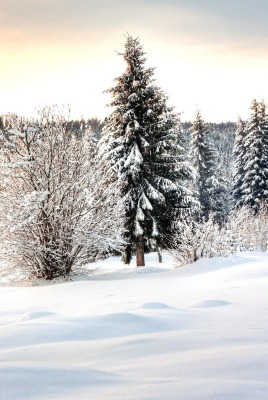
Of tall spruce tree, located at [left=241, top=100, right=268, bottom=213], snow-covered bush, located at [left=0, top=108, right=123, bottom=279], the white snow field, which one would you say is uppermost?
tall spruce tree, located at [left=241, top=100, right=268, bottom=213]

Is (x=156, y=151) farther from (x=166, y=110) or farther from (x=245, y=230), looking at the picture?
(x=245, y=230)

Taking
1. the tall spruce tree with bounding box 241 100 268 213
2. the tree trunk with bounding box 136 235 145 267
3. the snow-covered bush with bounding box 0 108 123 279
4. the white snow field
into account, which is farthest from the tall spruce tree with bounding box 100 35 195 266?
the tall spruce tree with bounding box 241 100 268 213

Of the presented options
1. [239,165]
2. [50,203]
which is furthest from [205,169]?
[50,203]

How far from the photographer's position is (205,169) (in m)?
42.6

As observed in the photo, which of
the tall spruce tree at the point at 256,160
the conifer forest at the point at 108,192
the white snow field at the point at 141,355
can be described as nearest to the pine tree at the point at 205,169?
the tall spruce tree at the point at 256,160

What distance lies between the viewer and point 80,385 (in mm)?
2115

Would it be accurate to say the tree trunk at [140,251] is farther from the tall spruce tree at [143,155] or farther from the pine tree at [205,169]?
the pine tree at [205,169]

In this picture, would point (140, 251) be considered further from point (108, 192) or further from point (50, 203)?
point (50, 203)

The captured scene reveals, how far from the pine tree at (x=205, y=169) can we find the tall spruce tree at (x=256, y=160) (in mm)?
3072

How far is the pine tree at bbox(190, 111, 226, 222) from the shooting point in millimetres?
41688

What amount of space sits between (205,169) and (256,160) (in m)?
5.88

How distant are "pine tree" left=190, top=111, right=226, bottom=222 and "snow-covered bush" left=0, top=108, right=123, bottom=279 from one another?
2961 centimetres

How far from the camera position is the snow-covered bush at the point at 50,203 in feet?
40.0

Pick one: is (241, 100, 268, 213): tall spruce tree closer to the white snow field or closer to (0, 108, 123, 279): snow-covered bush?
(0, 108, 123, 279): snow-covered bush
